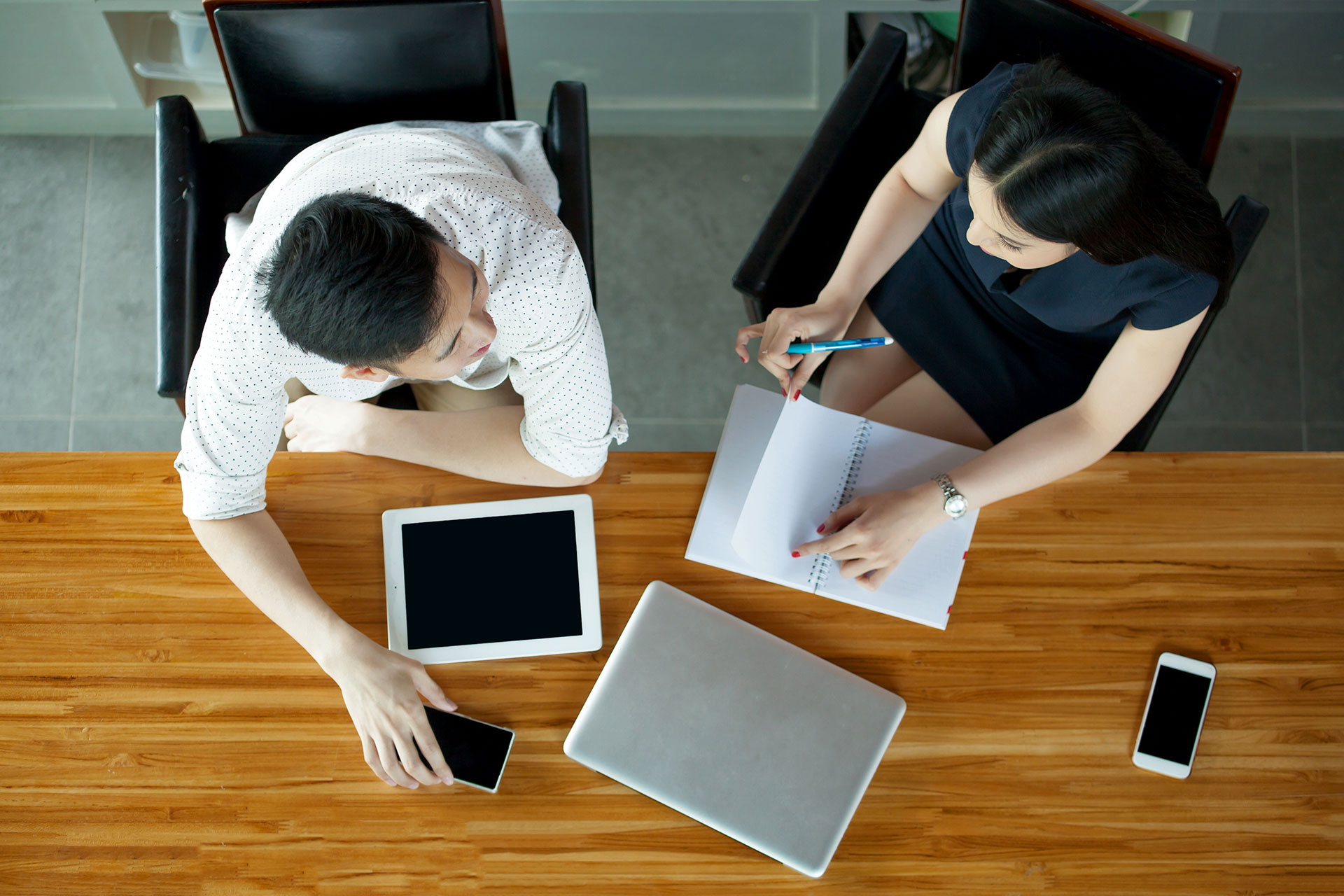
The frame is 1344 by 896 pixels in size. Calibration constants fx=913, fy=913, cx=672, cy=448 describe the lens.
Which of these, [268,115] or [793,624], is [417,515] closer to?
[793,624]

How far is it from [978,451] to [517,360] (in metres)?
0.72

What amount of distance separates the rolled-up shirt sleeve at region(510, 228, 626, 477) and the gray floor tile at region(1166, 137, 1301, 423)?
1.89m

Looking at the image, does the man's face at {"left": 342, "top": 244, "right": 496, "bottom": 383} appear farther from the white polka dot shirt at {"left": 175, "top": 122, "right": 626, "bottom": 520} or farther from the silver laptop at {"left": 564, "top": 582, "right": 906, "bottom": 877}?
the silver laptop at {"left": 564, "top": 582, "right": 906, "bottom": 877}

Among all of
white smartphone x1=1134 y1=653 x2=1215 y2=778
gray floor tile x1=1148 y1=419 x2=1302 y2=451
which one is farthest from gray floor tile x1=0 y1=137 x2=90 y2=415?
gray floor tile x1=1148 y1=419 x2=1302 y2=451

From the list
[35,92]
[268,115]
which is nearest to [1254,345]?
[268,115]

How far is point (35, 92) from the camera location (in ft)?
8.43

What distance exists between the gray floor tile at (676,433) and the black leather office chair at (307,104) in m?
0.84

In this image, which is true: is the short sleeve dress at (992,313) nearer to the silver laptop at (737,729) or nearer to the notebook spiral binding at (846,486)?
the notebook spiral binding at (846,486)

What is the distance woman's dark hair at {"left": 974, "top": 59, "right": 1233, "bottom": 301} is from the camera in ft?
3.68

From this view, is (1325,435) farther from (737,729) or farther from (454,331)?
(454,331)

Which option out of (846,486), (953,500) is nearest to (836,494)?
(846,486)

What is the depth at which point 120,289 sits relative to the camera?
2.58 metres

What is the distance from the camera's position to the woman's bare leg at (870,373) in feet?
5.72

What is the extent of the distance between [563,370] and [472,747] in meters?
0.54
